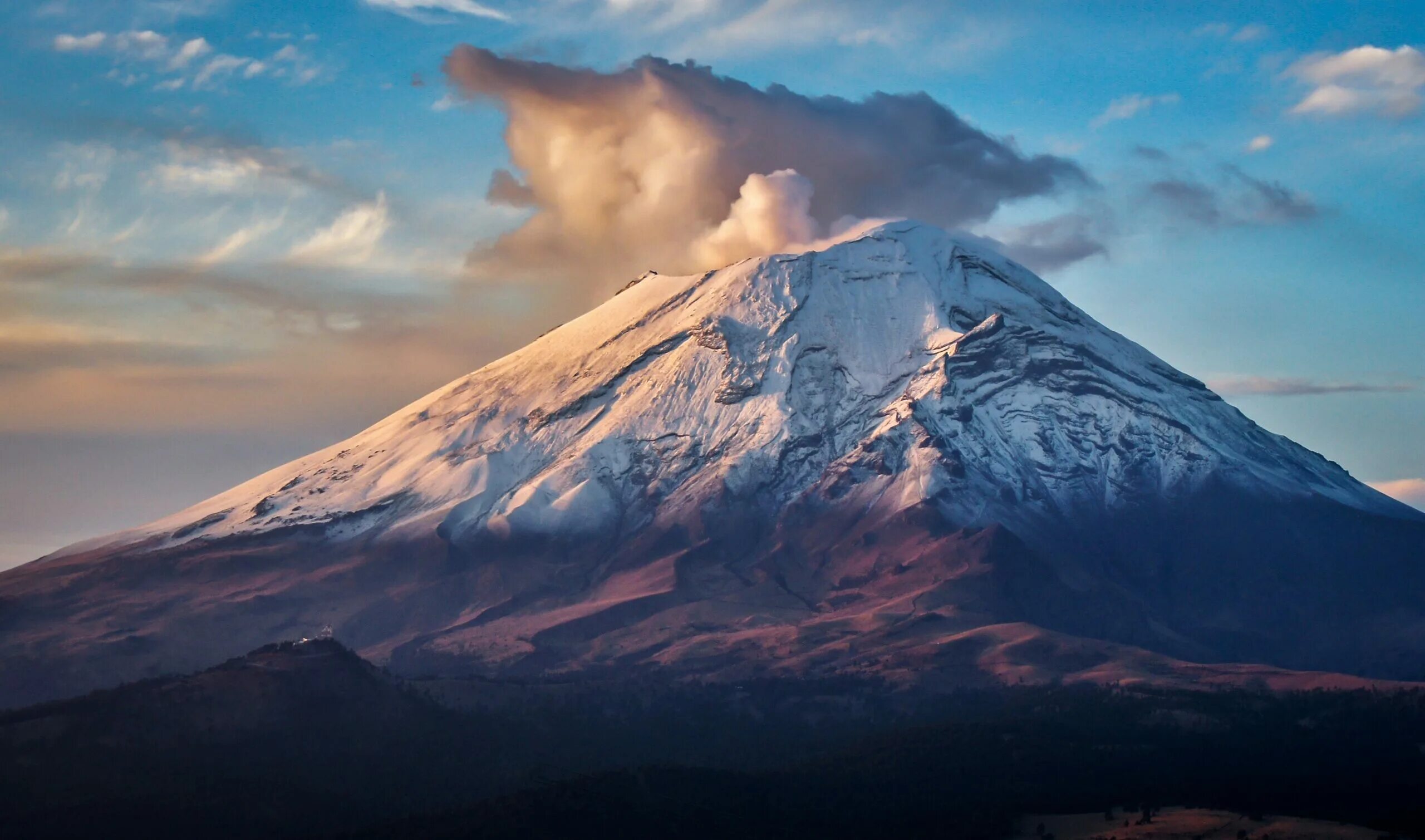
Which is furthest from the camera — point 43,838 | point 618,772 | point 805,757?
point 805,757

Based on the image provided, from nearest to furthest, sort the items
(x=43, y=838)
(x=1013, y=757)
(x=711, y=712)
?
(x=43, y=838) → (x=1013, y=757) → (x=711, y=712)

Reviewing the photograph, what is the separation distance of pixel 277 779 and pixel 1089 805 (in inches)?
2297

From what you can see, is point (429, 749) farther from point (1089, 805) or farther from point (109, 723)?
point (1089, 805)

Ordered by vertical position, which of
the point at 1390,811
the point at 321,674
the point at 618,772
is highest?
the point at 321,674

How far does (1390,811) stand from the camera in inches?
5399

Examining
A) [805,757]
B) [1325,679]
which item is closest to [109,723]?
[805,757]

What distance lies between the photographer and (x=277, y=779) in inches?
5842

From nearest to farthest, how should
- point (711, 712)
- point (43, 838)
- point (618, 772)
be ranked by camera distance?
point (43, 838), point (618, 772), point (711, 712)

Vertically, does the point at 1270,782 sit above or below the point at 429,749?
below

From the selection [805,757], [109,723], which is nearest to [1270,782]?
[805,757]

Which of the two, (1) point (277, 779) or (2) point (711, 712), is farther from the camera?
(2) point (711, 712)

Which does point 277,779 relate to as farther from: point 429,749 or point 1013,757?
point 1013,757

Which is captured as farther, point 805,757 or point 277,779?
point 805,757

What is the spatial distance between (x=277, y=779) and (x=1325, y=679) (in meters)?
101
